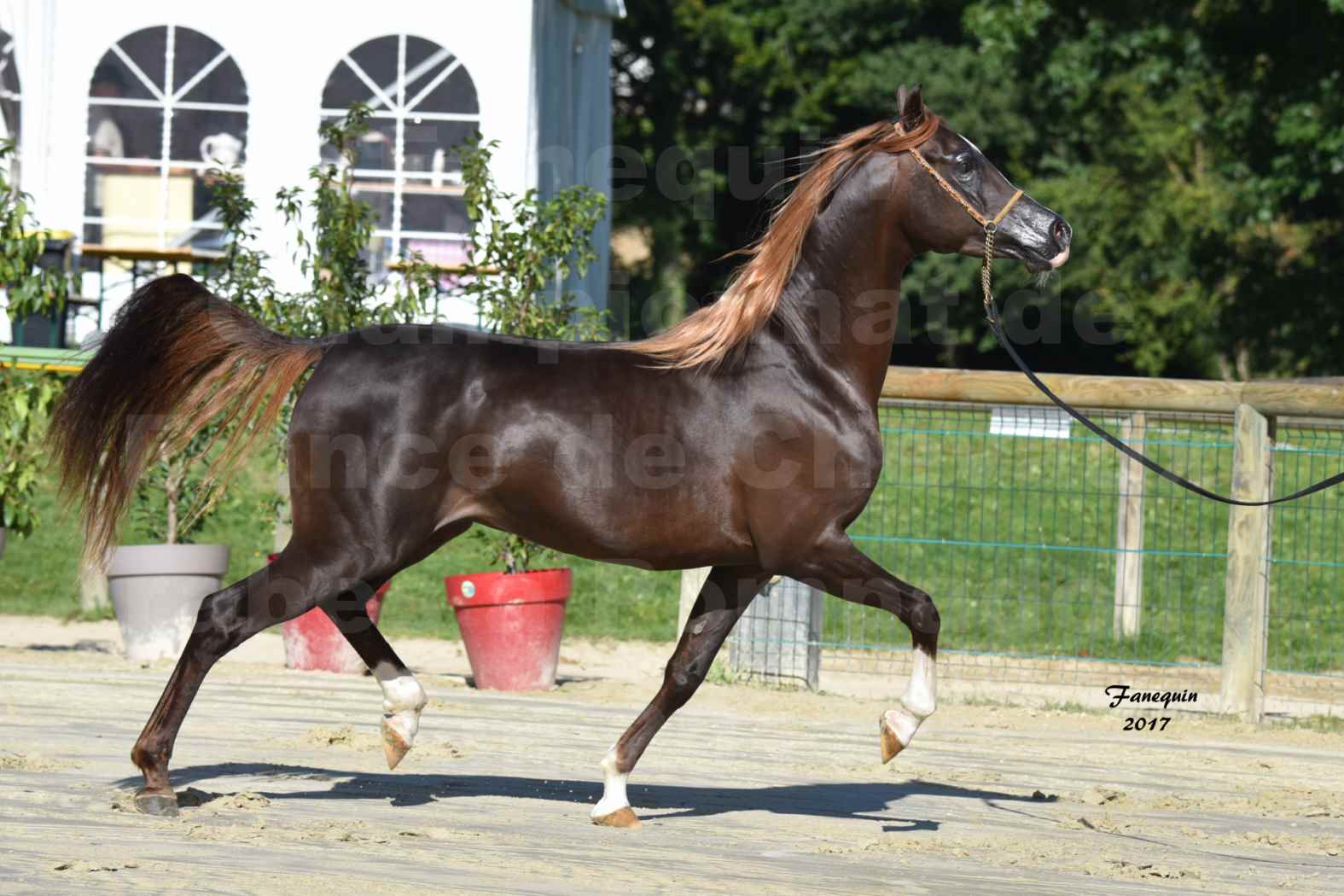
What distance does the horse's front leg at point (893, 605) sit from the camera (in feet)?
17.5

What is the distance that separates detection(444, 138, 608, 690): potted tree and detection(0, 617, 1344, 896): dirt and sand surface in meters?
0.24

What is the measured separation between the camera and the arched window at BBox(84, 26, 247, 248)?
51.4 ft

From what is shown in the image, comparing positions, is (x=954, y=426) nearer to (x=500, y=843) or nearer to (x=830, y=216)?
(x=830, y=216)

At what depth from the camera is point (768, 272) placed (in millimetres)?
5574

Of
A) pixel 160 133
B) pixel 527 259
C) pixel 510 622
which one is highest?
pixel 160 133

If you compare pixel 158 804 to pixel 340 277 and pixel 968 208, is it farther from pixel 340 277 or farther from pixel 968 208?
pixel 340 277

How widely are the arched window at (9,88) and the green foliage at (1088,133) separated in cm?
776

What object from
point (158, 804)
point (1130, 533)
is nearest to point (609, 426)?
point (158, 804)

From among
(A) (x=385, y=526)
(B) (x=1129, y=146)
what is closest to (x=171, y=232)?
(A) (x=385, y=526)

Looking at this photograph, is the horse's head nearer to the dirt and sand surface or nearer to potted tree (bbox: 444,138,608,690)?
the dirt and sand surface

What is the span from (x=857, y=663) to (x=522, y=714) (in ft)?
8.52

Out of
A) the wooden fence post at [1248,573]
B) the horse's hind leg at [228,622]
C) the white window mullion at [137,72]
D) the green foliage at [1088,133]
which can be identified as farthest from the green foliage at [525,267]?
the green foliage at [1088,133]

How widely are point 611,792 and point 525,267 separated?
4178 millimetres

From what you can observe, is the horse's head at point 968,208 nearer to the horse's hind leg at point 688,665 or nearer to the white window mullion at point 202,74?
the horse's hind leg at point 688,665
